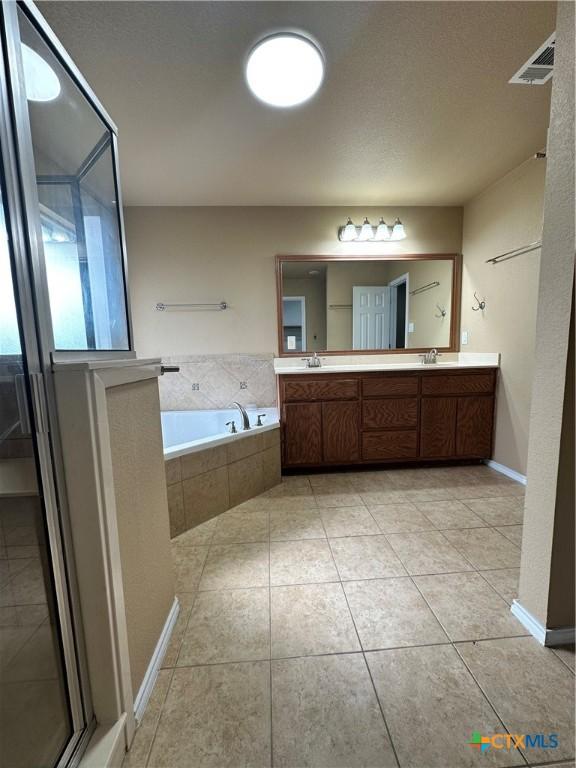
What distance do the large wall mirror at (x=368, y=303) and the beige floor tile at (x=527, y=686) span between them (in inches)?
88.8

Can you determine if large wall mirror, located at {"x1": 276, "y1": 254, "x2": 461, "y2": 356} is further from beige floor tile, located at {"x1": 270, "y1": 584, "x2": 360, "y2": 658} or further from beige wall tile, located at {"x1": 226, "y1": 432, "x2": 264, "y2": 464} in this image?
beige floor tile, located at {"x1": 270, "y1": 584, "x2": 360, "y2": 658}

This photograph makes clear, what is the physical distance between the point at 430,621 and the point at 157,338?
9.26ft

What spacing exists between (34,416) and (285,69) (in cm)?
177

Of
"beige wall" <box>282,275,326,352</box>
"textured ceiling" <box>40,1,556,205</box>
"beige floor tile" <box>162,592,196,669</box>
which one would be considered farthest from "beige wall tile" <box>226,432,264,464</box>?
"textured ceiling" <box>40,1,556,205</box>

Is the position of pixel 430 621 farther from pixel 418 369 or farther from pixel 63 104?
pixel 63 104

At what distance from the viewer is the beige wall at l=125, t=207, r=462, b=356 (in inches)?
108

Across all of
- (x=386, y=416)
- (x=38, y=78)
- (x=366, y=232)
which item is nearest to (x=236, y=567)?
(x=386, y=416)

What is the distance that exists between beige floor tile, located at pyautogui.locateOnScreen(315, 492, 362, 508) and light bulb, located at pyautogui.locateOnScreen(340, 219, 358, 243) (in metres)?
2.24

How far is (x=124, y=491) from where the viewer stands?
0.87 m

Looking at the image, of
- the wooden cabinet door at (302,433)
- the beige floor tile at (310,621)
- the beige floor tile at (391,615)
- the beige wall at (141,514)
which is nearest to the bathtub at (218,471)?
the wooden cabinet door at (302,433)

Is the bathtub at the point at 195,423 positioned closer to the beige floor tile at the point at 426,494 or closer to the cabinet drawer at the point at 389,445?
the cabinet drawer at the point at 389,445

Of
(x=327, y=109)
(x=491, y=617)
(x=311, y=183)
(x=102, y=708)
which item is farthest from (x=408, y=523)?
(x=311, y=183)

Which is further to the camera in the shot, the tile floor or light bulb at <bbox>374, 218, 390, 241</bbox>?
light bulb at <bbox>374, 218, 390, 241</bbox>

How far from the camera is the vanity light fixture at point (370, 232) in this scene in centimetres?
275
